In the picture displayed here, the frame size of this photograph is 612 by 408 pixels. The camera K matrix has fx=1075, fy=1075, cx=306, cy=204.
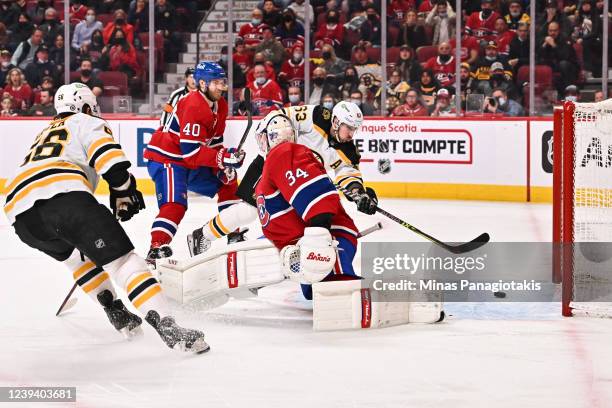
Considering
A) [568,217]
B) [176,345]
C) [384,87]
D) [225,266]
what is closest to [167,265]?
[225,266]

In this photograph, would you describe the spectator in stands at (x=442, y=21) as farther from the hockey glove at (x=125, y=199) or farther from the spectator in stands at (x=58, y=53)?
the hockey glove at (x=125, y=199)

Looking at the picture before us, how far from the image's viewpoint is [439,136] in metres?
8.31

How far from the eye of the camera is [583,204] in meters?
4.54

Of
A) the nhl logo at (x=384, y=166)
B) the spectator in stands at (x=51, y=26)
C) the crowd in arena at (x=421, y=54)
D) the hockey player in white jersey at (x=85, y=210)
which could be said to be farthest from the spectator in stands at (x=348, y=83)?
the hockey player in white jersey at (x=85, y=210)

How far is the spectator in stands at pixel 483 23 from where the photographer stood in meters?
8.09

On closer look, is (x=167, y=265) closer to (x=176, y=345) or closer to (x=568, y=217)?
(x=176, y=345)

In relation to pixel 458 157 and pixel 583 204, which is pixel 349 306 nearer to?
pixel 583 204

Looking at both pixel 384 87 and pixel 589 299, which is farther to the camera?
pixel 384 87

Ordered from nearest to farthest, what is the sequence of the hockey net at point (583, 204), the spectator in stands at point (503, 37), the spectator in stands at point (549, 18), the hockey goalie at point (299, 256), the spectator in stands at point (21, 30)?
the hockey goalie at point (299, 256) < the hockey net at point (583, 204) < the spectator in stands at point (549, 18) < the spectator in stands at point (503, 37) < the spectator in stands at point (21, 30)

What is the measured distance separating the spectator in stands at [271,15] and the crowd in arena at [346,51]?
0.04ft

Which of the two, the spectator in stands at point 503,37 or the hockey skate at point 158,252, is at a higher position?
the spectator in stands at point 503,37

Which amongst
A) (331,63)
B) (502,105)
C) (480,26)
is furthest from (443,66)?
(331,63)

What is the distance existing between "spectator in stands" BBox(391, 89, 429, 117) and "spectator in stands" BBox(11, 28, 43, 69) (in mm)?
3077

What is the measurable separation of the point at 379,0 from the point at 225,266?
466 centimetres
